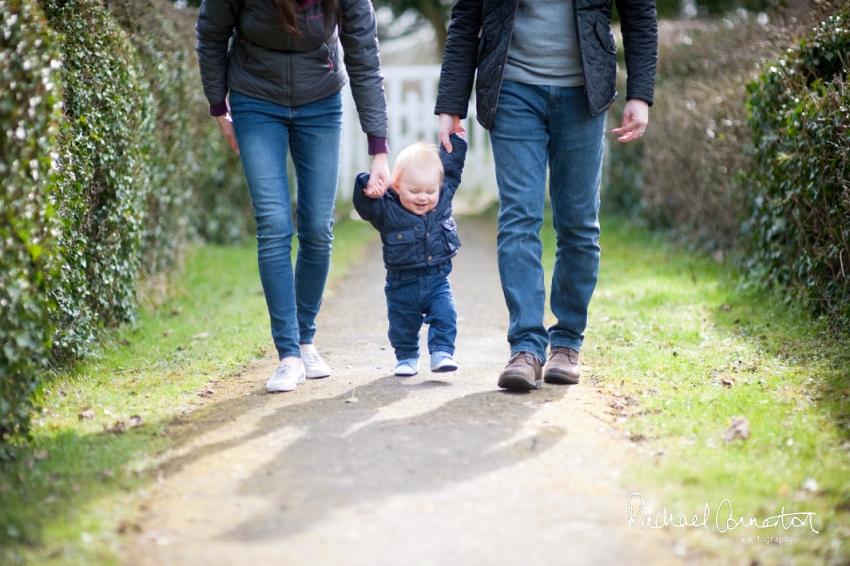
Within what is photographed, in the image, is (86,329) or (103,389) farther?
(86,329)

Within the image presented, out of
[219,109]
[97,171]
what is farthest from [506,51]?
[97,171]

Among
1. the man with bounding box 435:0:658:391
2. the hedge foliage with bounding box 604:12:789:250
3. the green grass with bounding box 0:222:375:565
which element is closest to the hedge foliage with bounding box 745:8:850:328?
the hedge foliage with bounding box 604:12:789:250

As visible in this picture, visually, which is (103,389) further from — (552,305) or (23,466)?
(552,305)

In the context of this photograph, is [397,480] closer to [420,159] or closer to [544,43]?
[420,159]

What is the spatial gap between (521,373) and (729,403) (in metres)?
0.83

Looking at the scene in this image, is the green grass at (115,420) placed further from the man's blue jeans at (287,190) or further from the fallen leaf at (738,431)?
the fallen leaf at (738,431)

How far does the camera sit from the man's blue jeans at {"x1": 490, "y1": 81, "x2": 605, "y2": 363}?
143 inches

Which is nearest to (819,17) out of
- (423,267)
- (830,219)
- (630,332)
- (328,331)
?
(830,219)

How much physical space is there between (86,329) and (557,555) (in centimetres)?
284

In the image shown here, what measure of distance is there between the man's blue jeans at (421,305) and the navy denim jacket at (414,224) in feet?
0.20

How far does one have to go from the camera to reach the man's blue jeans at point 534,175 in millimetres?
3639

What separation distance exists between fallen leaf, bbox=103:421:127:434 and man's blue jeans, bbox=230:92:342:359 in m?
0.72

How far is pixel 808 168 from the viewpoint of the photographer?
15.2ft

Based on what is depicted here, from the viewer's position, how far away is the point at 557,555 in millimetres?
2281
